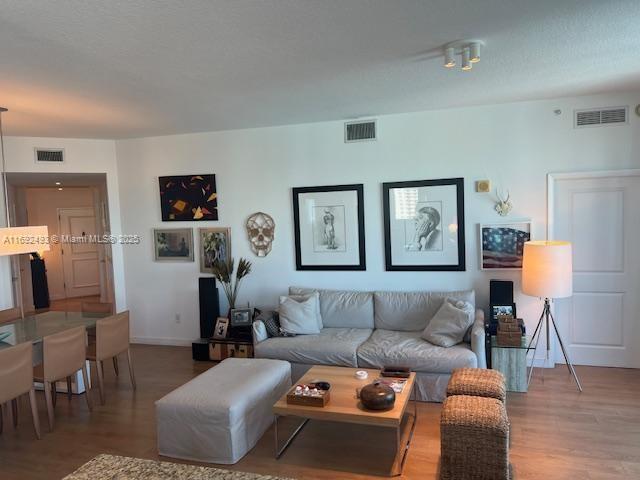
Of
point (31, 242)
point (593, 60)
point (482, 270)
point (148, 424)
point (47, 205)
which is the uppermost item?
point (593, 60)

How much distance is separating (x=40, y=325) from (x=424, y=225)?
4.06m

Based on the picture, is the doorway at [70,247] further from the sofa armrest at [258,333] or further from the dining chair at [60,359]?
the sofa armrest at [258,333]

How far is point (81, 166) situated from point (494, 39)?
5242 millimetres

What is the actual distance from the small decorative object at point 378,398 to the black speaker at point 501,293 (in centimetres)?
201

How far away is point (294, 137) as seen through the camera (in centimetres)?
546

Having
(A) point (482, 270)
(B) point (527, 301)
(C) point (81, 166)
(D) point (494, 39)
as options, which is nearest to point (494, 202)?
(A) point (482, 270)

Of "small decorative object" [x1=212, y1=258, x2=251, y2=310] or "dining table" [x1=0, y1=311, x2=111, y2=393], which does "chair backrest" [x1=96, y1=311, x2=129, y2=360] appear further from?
"small decorative object" [x1=212, y1=258, x2=251, y2=310]

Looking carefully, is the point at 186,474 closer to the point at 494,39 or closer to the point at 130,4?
the point at 130,4

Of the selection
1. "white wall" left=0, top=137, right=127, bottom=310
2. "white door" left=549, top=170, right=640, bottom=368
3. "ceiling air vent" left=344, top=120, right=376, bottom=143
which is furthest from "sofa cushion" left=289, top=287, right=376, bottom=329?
"white wall" left=0, top=137, right=127, bottom=310

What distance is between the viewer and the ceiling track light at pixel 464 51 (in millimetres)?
2939

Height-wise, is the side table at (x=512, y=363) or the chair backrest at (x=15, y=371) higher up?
the chair backrest at (x=15, y=371)

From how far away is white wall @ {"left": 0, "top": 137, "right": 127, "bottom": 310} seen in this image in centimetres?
564

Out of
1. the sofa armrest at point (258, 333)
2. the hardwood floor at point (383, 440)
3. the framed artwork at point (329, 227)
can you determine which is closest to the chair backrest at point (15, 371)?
the hardwood floor at point (383, 440)

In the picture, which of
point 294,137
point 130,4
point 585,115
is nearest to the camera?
point 130,4
